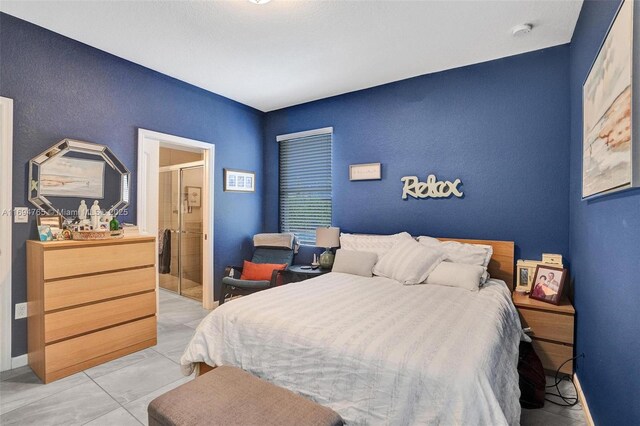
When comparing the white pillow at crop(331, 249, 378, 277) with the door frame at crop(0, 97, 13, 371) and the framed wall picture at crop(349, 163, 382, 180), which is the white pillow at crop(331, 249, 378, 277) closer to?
the framed wall picture at crop(349, 163, 382, 180)

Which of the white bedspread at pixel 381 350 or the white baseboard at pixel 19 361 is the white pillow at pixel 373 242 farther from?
the white baseboard at pixel 19 361

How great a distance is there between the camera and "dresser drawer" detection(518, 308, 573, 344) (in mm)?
2373

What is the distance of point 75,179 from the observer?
282 cm

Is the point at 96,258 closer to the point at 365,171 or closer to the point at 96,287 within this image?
the point at 96,287

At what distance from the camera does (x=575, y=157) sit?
8.30 feet

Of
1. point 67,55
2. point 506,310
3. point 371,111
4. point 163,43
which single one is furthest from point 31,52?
point 506,310

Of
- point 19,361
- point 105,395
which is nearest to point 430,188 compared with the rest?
point 105,395

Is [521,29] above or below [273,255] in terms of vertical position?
above

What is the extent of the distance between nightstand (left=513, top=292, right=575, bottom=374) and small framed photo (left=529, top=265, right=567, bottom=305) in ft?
0.23

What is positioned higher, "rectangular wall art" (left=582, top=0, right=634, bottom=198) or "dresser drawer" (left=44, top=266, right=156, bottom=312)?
"rectangular wall art" (left=582, top=0, right=634, bottom=198)

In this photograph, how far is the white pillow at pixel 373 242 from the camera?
3.26 m

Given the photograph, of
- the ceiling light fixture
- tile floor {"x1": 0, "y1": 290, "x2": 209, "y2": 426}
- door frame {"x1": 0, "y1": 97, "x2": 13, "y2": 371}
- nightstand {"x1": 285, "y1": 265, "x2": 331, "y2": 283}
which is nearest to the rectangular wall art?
the ceiling light fixture

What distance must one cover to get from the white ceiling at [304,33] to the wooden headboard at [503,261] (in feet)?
5.89

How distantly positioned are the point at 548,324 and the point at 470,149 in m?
1.70
